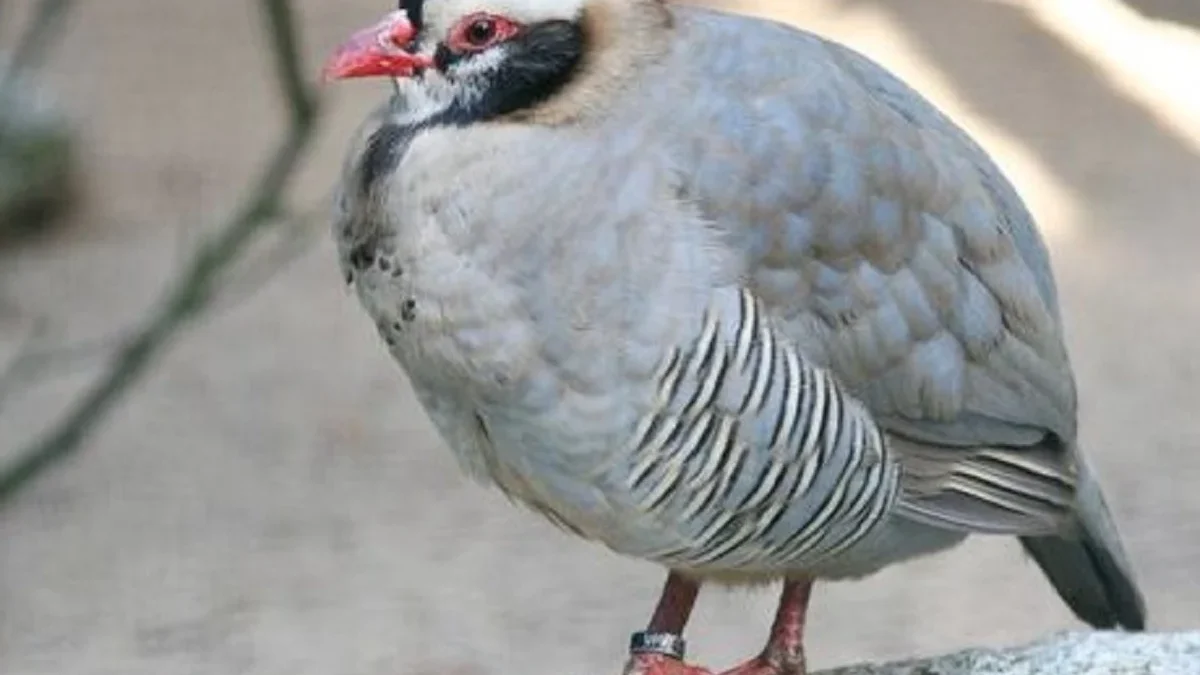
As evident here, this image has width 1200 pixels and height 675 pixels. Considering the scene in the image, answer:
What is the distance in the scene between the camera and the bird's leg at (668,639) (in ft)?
7.74

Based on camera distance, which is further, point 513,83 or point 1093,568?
point 1093,568

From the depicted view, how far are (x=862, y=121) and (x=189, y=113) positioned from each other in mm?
4401

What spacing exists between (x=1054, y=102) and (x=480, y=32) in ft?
14.5

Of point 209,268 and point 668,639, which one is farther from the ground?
point 209,268

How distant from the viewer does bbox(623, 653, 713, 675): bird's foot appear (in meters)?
2.35

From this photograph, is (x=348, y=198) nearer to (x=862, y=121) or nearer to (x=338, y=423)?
(x=862, y=121)

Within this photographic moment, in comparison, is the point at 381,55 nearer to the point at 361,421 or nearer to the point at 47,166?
the point at 361,421

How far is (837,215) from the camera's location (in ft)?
6.89

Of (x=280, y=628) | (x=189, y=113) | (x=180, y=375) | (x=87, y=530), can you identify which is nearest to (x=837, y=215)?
(x=280, y=628)

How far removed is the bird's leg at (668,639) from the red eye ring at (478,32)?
24.9 inches

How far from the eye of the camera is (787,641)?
234 centimetres

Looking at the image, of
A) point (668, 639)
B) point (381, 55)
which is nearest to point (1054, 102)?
point (668, 639)

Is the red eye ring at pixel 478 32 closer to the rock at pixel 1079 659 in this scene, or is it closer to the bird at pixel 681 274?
the bird at pixel 681 274

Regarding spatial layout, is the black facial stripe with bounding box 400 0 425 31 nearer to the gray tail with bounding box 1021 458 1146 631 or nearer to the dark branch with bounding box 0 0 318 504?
the dark branch with bounding box 0 0 318 504
